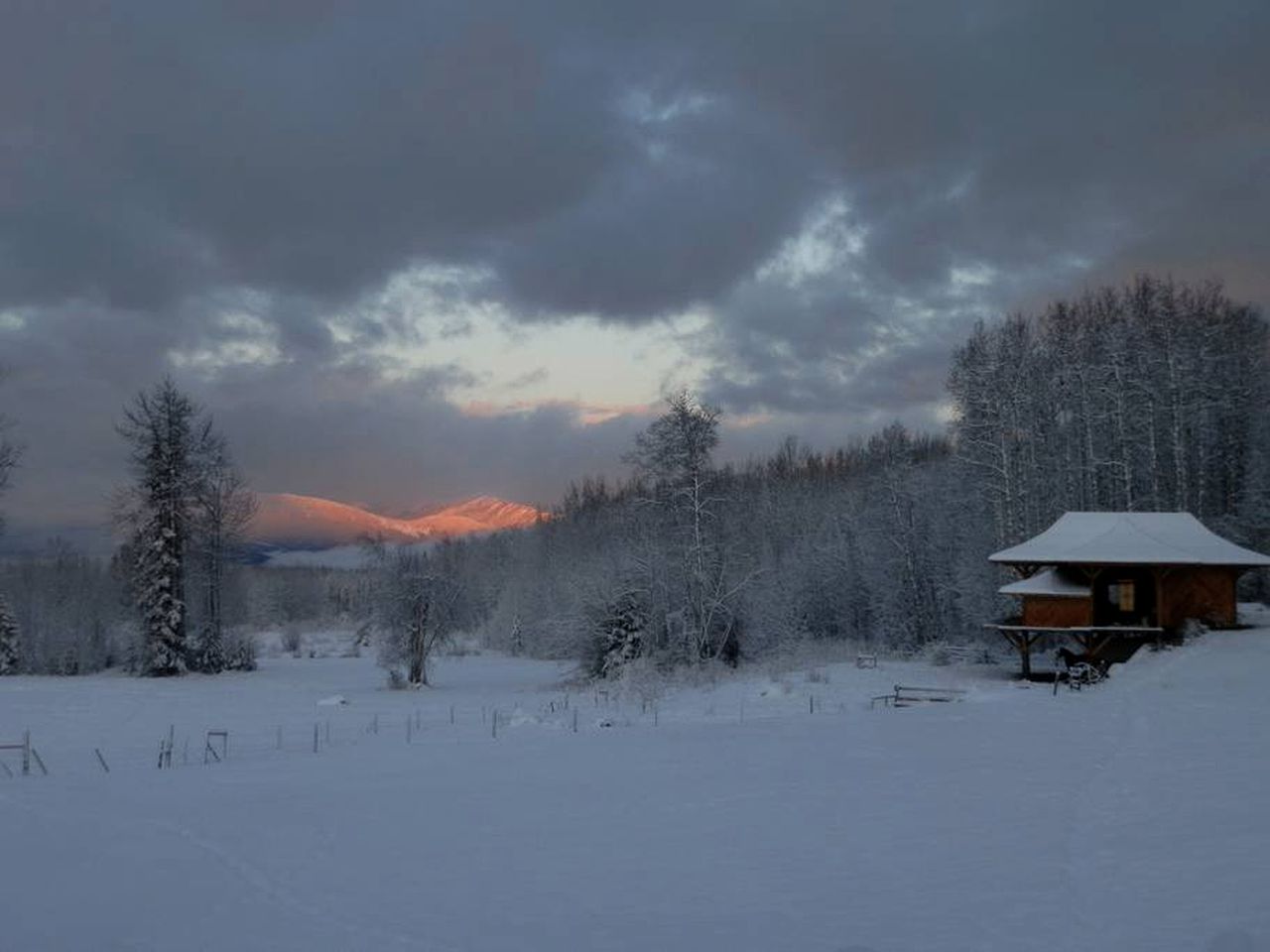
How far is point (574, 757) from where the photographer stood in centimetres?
2133

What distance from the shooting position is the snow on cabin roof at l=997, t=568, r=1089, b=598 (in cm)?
3506

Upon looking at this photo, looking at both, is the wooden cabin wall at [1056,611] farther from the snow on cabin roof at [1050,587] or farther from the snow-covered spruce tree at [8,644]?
the snow-covered spruce tree at [8,644]

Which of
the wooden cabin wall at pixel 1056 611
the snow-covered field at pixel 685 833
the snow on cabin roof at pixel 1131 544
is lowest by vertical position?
the snow-covered field at pixel 685 833

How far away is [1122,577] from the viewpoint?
120ft

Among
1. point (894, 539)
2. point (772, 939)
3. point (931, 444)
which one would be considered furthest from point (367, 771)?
point (931, 444)

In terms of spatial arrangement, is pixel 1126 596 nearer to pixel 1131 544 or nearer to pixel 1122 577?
pixel 1122 577

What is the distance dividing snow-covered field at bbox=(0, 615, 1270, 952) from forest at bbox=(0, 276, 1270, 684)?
17.3 metres

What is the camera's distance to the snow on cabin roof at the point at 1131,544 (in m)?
33.5

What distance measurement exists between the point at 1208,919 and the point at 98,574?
132306 millimetres

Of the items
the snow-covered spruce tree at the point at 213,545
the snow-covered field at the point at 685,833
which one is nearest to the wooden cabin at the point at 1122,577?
the snow-covered field at the point at 685,833

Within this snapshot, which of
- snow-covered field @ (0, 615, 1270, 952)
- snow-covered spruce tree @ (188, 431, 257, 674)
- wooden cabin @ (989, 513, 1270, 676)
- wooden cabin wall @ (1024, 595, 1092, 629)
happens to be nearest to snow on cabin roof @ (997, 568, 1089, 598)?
wooden cabin @ (989, 513, 1270, 676)

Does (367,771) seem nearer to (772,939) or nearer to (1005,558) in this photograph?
(772,939)

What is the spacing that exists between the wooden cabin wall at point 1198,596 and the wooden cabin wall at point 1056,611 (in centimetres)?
253

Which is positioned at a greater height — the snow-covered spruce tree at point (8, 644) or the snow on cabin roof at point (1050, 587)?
the snow on cabin roof at point (1050, 587)
